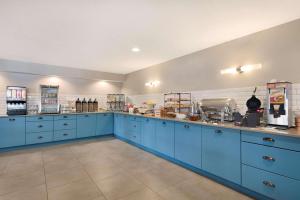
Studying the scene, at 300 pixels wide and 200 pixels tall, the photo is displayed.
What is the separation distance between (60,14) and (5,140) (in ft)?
11.2

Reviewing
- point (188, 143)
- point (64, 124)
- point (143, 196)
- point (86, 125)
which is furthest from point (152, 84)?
point (143, 196)

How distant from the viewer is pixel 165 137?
3.34m

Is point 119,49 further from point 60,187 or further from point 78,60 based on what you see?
point 60,187

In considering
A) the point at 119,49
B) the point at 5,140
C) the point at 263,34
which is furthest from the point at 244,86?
the point at 5,140

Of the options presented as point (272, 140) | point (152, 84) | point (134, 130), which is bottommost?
point (134, 130)

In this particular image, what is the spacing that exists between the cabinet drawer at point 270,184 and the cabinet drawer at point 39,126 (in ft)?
14.5

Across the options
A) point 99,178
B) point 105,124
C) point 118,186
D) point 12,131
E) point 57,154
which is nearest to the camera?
point 118,186

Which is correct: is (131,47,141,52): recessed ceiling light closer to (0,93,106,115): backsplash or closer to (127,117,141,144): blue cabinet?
(127,117,141,144): blue cabinet

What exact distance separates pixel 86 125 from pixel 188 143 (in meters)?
3.28

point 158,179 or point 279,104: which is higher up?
point 279,104

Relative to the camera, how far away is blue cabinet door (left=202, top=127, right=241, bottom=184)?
2.21m

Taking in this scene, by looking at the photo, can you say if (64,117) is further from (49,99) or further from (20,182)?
(20,182)

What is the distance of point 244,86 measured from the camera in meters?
2.80

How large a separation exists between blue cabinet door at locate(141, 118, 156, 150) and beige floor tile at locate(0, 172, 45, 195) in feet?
6.59
